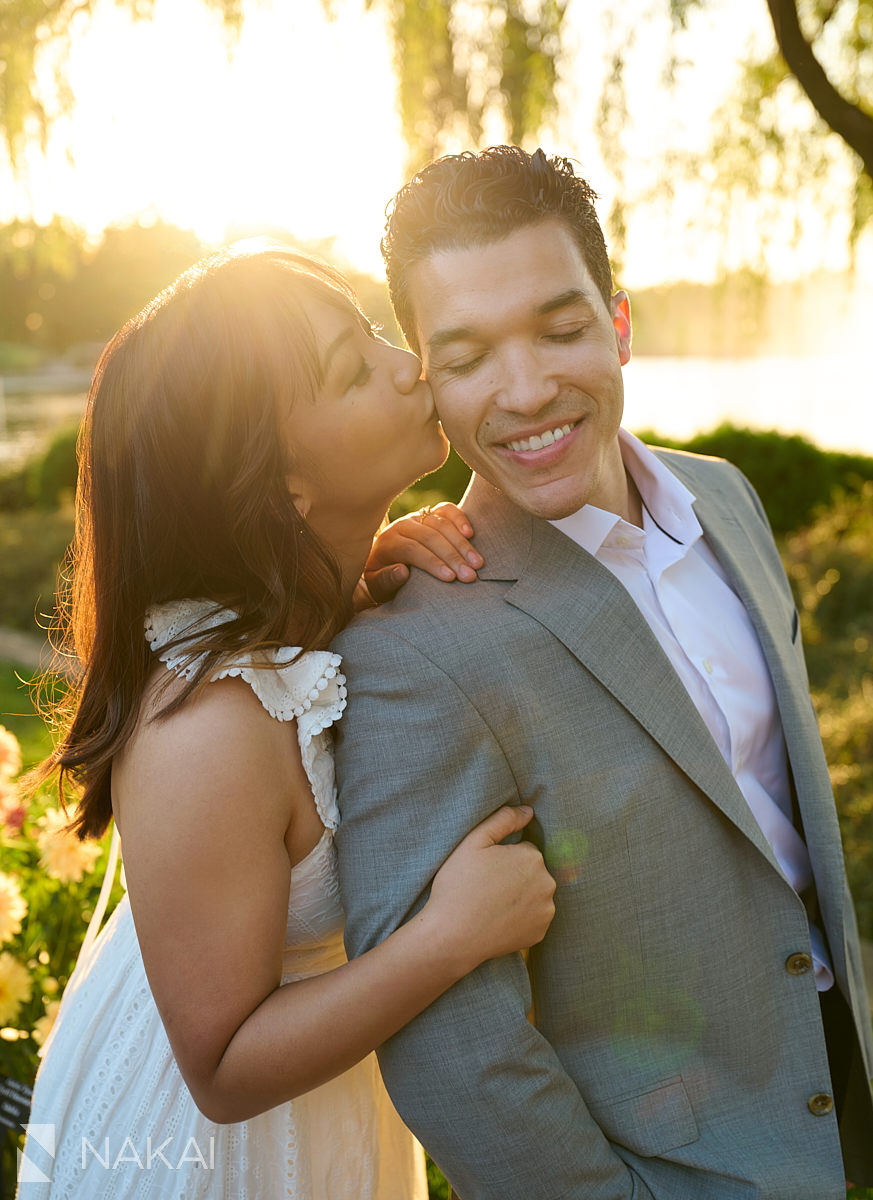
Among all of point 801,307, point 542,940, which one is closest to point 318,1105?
point 542,940

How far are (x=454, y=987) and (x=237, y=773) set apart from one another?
0.48 metres

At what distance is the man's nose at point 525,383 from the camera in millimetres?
1906

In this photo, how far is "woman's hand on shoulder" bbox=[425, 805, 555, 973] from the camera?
155 centimetres

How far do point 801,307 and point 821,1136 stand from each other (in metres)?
5.65

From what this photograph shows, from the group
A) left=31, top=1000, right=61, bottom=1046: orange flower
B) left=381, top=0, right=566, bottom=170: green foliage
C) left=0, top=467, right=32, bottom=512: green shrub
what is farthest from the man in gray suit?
left=0, top=467, right=32, bottom=512: green shrub

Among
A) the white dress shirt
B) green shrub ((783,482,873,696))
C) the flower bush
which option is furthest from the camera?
green shrub ((783,482,873,696))

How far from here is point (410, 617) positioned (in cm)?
174

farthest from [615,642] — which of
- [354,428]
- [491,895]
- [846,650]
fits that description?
[846,650]

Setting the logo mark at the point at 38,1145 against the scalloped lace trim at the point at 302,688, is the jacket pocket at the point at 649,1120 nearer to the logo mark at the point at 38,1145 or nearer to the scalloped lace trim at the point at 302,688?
the scalloped lace trim at the point at 302,688

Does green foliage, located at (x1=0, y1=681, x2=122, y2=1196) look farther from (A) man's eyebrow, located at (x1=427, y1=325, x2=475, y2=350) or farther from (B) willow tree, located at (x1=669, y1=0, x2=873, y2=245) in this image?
(B) willow tree, located at (x1=669, y1=0, x2=873, y2=245)

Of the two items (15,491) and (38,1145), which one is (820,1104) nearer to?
(38,1145)

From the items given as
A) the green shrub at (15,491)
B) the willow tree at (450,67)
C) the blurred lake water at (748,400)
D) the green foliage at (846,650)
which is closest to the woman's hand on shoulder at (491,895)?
the green foliage at (846,650)

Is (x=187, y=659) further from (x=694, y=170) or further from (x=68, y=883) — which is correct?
(x=694, y=170)

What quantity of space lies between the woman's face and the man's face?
0.09m
